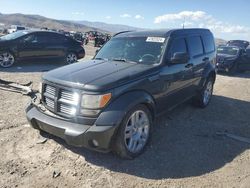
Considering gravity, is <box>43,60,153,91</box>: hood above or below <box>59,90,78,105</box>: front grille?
above

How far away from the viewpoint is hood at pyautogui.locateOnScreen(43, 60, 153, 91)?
4355 millimetres

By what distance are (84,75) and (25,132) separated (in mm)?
1743

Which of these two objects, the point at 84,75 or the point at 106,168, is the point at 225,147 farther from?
the point at 84,75

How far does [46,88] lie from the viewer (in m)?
4.89

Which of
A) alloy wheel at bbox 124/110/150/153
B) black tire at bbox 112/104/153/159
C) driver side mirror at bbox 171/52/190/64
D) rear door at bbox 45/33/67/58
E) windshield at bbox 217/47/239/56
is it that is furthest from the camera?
windshield at bbox 217/47/239/56

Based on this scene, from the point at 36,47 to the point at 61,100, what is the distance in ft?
32.2

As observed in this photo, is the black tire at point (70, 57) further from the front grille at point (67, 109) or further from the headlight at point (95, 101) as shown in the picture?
the headlight at point (95, 101)

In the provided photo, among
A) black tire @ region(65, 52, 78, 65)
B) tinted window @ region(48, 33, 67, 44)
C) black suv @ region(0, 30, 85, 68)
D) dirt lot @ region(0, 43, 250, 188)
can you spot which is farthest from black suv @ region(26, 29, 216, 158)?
black tire @ region(65, 52, 78, 65)

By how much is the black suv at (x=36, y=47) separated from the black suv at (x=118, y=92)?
25.7ft

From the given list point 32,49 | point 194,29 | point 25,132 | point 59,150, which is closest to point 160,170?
point 59,150

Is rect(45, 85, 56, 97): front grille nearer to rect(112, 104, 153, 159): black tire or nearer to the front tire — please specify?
rect(112, 104, 153, 159): black tire

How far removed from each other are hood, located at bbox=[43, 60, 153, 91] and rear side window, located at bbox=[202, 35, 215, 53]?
118 inches

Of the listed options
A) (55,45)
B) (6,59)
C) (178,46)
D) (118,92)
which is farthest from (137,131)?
(55,45)

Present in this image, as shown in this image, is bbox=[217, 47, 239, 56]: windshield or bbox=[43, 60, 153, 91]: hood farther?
bbox=[217, 47, 239, 56]: windshield
